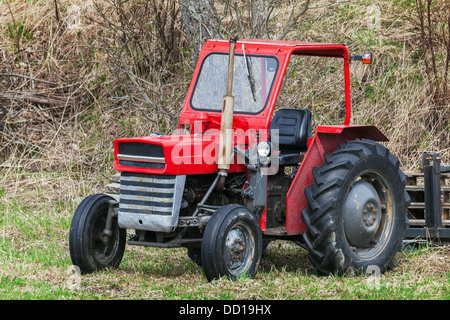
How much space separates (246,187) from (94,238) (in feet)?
4.32

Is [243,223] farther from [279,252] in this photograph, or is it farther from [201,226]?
[279,252]

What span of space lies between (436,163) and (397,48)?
175 inches

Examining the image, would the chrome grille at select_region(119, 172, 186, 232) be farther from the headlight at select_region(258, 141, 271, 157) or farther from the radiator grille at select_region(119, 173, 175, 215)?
the headlight at select_region(258, 141, 271, 157)

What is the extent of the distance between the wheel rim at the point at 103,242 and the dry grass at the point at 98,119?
160 millimetres

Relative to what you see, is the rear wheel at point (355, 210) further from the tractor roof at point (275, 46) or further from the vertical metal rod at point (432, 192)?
the tractor roof at point (275, 46)

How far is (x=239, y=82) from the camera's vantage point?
6.35m

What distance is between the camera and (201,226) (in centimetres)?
573

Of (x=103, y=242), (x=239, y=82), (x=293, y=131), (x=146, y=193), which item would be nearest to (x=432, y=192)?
(x=293, y=131)

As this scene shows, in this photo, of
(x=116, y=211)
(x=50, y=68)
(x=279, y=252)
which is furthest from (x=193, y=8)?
(x=116, y=211)

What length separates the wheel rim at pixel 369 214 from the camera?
6234 millimetres

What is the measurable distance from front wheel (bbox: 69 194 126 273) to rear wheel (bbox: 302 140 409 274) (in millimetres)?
1597

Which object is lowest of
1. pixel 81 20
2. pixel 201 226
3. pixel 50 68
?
pixel 201 226

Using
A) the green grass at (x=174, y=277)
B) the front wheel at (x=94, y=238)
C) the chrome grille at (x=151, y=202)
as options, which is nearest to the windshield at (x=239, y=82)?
the chrome grille at (x=151, y=202)

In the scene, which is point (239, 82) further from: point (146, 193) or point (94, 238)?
point (94, 238)
